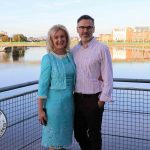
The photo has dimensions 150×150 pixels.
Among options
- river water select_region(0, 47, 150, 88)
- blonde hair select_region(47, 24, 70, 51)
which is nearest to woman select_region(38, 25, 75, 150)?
blonde hair select_region(47, 24, 70, 51)

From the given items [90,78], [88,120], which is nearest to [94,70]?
[90,78]

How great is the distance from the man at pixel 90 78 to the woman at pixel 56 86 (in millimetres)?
77

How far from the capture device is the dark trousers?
3.10 m

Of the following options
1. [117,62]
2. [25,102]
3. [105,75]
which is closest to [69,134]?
[105,75]

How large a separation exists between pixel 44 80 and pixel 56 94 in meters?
0.15

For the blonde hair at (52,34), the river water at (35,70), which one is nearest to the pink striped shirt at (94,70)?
the blonde hair at (52,34)

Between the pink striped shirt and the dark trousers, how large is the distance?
0.08m

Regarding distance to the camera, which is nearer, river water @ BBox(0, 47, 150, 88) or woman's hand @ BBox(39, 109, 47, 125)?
woman's hand @ BBox(39, 109, 47, 125)

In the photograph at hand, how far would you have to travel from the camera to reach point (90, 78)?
9.99 feet

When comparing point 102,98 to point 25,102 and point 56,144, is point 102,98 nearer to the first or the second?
point 56,144

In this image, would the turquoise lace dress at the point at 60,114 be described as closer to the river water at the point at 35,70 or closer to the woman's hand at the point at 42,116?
the woman's hand at the point at 42,116

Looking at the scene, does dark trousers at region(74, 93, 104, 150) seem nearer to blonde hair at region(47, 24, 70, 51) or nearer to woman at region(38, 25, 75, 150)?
woman at region(38, 25, 75, 150)

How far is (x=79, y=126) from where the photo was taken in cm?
324

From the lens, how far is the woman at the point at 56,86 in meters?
2.97
